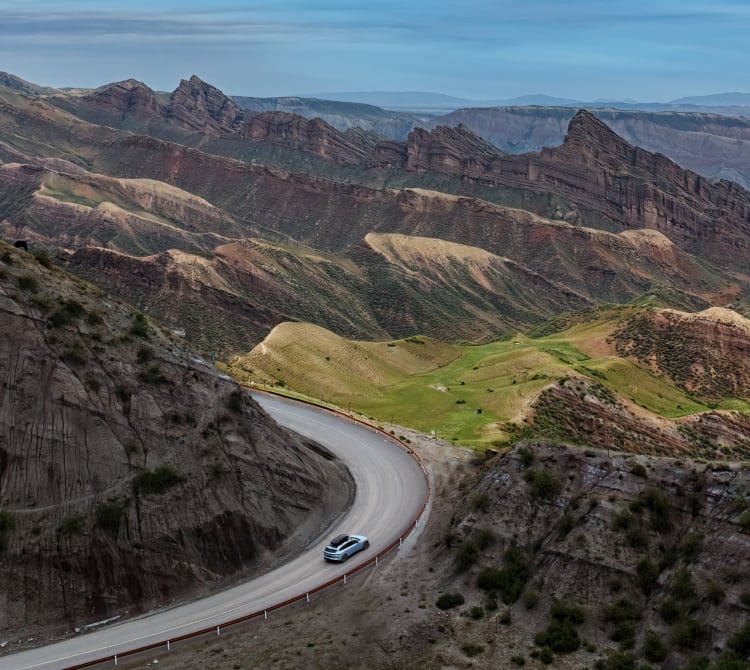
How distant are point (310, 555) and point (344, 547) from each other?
4.93 ft

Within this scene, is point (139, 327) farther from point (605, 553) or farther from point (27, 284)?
point (605, 553)

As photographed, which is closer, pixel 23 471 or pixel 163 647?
pixel 163 647

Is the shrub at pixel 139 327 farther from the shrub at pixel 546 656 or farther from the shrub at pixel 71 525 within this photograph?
the shrub at pixel 546 656

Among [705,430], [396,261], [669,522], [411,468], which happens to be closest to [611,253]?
[396,261]

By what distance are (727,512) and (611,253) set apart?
166 meters

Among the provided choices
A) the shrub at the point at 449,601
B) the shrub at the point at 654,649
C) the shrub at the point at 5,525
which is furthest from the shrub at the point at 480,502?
the shrub at the point at 5,525

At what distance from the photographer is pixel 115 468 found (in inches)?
1195

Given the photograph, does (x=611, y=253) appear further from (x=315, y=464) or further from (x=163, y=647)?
(x=163, y=647)

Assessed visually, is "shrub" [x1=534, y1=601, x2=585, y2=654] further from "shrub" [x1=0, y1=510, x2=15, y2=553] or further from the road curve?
"shrub" [x1=0, y1=510, x2=15, y2=553]

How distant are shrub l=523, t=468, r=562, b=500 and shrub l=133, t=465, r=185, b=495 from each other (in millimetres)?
13633

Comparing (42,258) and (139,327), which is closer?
(139,327)

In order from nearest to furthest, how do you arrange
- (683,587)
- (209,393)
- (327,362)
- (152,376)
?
(683,587)
(152,376)
(209,393)
(327,362)

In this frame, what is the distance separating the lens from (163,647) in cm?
2597

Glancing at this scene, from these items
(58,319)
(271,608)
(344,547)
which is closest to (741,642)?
(271,608)
